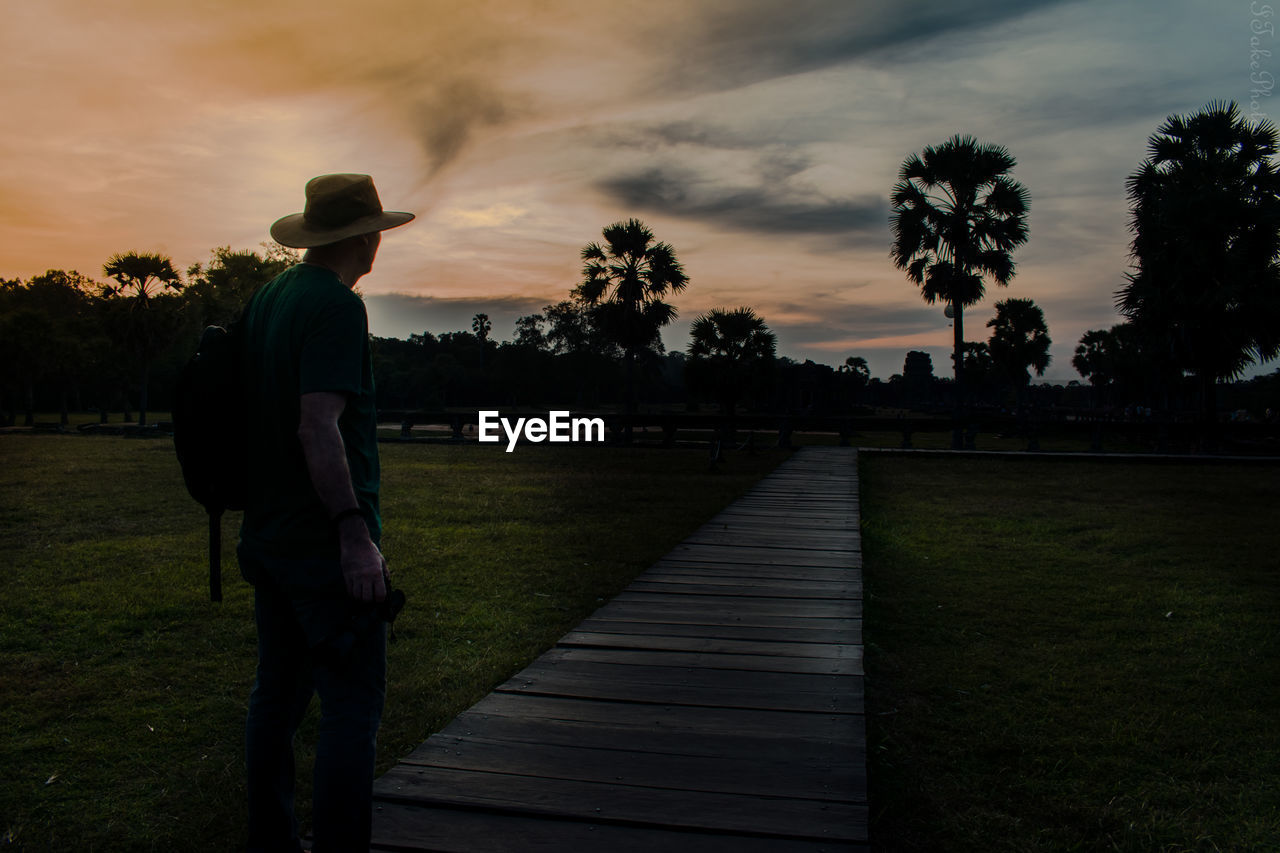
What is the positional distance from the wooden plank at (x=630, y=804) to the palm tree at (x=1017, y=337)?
5891cm

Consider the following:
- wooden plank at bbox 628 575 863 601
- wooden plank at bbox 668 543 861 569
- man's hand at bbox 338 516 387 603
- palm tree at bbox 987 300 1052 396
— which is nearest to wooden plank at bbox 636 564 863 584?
wooden plank at bbox 628 575 863 601

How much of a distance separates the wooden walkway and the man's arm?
→ 34.1 inches

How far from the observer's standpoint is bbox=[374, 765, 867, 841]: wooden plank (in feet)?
8.01

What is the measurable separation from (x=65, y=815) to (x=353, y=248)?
94.9 inches

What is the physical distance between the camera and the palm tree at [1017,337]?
5681cm

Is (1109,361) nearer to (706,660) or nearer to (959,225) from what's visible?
(959,225)

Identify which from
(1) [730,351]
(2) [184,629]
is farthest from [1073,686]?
(1) [730,351]

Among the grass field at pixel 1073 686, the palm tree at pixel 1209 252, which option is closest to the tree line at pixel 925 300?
the palm tree at pixel 1209 252

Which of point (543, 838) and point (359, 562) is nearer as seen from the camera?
point (359, 562)

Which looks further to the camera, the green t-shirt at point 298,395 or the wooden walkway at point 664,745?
the wooden walkway at point 664,745

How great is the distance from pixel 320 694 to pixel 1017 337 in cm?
6164

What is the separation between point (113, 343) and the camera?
4300 centimetres

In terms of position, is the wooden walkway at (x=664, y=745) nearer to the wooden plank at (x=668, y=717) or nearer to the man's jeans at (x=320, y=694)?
the wooden plank at (x=668, y=717)

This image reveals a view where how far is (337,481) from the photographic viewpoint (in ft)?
6.56
